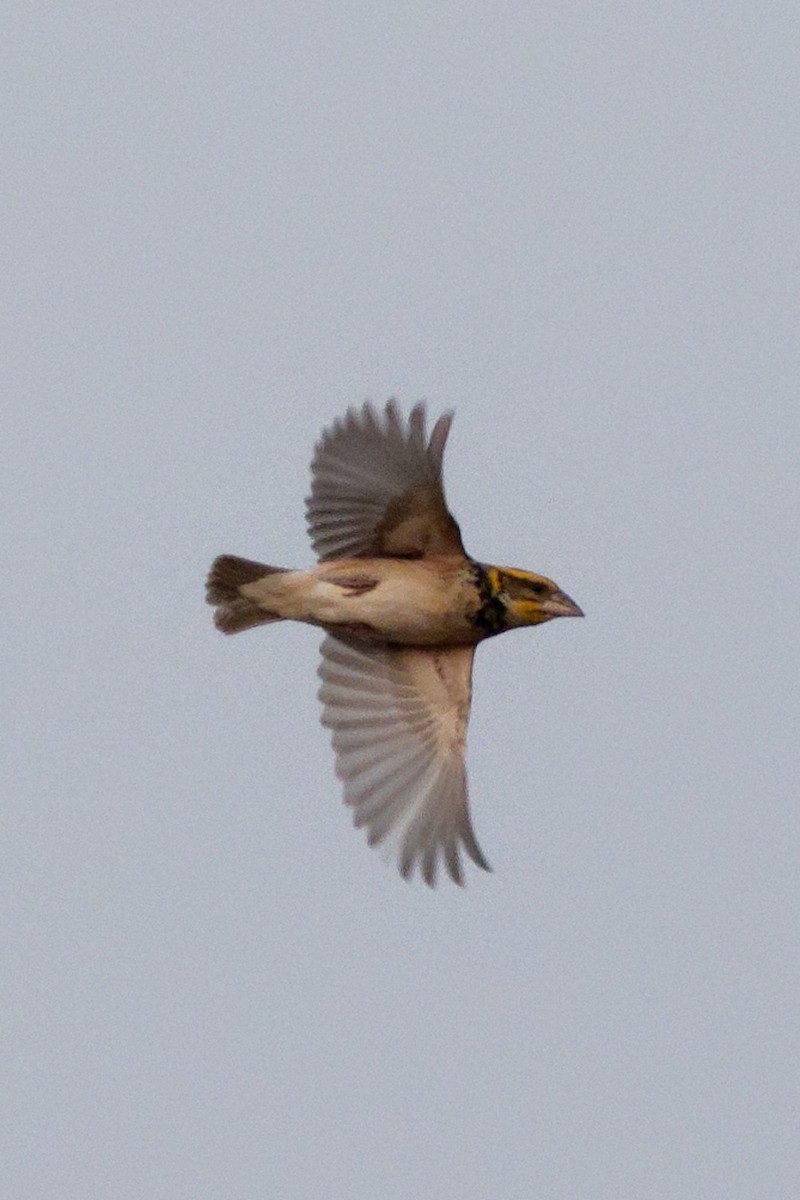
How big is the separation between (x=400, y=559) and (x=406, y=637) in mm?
373

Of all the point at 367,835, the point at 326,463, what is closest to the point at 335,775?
the point at 367,835

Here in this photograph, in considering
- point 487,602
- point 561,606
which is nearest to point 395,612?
point 487,602

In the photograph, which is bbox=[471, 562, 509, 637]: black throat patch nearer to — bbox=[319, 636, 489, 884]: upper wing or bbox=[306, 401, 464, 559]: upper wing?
bbox=[306, 401, 464, 559]: upper wing

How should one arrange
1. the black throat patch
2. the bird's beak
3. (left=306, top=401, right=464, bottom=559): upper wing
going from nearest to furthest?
(left=306, top=401, right=464, bottom=559): upper wing, the black throat patch, the bird's beak

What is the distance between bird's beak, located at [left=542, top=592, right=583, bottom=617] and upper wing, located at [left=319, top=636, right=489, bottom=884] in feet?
1.49

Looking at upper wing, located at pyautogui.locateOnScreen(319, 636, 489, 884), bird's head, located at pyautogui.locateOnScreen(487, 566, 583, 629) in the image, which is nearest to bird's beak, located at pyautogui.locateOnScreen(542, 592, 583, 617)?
bird's head, located at pyautogui.locateOnScreen(487, 566, 583, 629)

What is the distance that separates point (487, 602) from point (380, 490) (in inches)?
27.3

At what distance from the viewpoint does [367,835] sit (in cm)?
1642

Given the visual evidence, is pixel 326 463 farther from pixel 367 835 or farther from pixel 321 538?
pixel 367 835

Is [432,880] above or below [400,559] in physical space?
below

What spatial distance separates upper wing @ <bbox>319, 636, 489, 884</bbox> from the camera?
1647cm

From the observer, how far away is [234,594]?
16.3m

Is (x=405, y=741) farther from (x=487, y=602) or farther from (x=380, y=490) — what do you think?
(x=380, y=490)

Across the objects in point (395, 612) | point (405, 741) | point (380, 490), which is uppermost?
point (380, 490)
